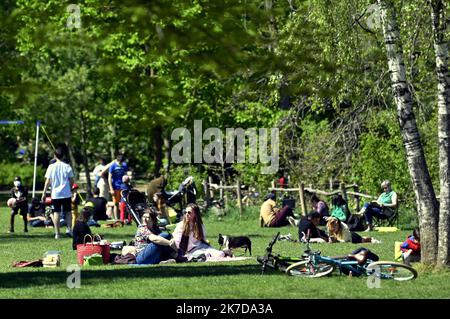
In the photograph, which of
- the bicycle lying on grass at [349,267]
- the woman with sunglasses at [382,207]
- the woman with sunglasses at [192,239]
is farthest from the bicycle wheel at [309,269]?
the woman with sunglasses at [382,207]

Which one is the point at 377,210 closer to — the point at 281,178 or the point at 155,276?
the point at 281,178

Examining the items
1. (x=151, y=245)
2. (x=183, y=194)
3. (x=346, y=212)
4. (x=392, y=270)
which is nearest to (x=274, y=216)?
(x=346, y=212)

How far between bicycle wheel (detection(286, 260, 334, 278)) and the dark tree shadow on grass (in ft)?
1.37

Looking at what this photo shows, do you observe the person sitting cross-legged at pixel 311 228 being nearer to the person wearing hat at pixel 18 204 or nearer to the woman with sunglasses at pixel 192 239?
the woman with sunglasses at pixel 192 239

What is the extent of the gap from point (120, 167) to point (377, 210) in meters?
7.48

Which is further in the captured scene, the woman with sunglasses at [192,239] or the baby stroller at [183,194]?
the baby stroller at [183,194]

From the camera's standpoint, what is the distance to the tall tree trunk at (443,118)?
15844mm

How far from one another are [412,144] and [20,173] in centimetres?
4430

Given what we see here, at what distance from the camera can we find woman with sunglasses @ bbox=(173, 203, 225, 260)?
18406 millimetres

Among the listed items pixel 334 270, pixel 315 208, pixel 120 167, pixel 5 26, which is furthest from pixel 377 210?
pixel 5 26

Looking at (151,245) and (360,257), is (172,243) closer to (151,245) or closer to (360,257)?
(151,245)

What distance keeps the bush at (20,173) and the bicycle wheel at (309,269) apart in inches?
1710

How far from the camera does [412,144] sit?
16.4m

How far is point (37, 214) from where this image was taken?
29516 millimetres
